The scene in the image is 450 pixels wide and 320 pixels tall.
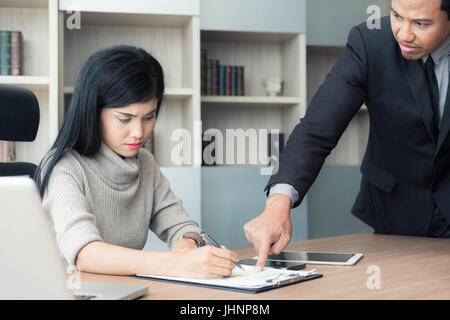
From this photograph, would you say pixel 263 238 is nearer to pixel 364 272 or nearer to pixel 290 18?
pixel 364 272

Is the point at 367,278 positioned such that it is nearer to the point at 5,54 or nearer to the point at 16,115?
the point at 16,115

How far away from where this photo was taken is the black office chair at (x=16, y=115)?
148 cm

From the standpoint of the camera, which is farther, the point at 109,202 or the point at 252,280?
the point at 109,202

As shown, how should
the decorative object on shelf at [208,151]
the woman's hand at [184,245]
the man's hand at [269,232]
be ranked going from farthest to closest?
1. the decorative object on shelf at [208,151]
2. the woman's hand at [184,245]
3. the man's hand at [269,232]

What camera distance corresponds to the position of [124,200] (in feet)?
4.93

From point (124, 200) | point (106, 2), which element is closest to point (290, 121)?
point (106, 2)

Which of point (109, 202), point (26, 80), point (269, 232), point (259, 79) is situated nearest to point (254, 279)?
point (269, 232)

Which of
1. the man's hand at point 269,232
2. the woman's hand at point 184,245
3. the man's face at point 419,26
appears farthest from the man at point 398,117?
the woman's hand at point 184,245

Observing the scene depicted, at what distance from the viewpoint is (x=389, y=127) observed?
160 cm

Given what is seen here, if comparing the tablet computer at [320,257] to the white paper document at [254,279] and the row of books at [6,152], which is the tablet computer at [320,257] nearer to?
the white paper document at [254,279]

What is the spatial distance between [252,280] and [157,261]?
7.4 inches

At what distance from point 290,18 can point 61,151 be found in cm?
221

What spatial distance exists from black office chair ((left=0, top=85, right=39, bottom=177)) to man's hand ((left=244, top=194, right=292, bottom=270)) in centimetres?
72

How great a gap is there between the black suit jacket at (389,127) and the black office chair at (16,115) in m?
0.70
